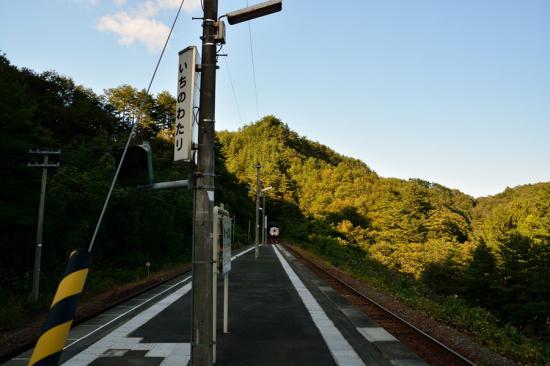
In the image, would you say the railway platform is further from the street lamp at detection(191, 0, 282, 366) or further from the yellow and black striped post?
the yellow and black striped post

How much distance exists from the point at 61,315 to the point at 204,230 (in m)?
1.87

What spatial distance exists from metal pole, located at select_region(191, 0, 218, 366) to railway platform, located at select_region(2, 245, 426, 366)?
207 centimetres

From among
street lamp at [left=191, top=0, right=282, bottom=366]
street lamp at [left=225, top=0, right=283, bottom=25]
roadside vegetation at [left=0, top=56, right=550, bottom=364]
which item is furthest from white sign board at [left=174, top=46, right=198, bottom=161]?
roadside vegetation at [left=0, top=56, right=550, bottom=364]

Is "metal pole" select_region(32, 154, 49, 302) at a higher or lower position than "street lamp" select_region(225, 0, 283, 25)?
lower

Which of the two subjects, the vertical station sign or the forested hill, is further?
the forested hill

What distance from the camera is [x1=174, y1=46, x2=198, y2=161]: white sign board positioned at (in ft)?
16.1

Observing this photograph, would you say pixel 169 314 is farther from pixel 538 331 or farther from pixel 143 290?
pixel 538 331

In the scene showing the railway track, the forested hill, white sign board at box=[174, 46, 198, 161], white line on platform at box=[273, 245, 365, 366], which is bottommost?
the railway track

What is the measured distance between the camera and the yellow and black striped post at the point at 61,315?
3158mm

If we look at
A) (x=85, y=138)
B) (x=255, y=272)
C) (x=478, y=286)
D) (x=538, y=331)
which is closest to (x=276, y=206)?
(x=85, y=138)

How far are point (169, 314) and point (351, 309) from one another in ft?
16.0

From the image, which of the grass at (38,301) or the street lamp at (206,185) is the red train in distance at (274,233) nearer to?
the grass at (38,301)

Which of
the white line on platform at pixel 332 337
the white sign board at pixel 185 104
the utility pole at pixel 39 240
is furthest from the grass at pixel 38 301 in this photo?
the white sign board at pixel 185 104

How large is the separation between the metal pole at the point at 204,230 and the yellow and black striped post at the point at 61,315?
5.57 ft
